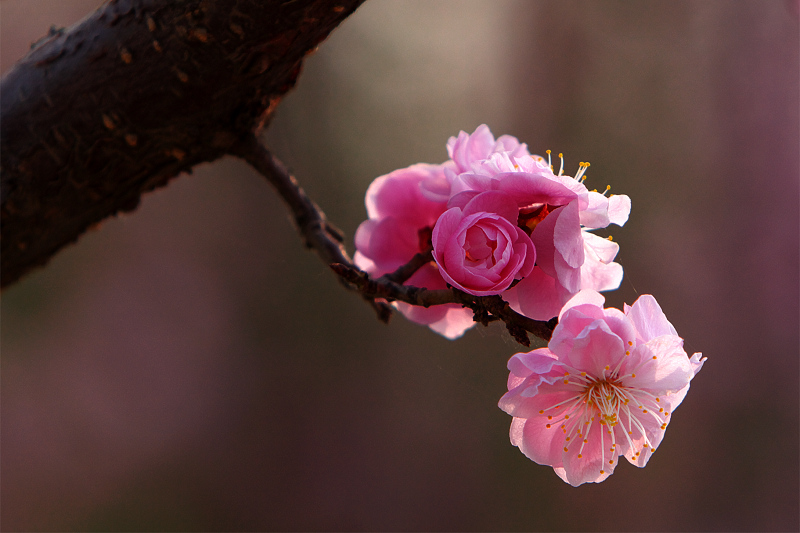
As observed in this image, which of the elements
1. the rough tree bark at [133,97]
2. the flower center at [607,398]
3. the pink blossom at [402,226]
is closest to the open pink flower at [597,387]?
the flower center at [607,398]

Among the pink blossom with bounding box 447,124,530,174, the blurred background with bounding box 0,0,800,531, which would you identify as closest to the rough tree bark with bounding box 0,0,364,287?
the pink blossom with bounding box 447,124,530,174

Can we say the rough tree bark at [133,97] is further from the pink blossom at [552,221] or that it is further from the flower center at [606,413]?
the flower center at [606,413]

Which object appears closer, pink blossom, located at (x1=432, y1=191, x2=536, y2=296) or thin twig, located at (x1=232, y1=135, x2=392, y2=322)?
pink blossom, located at (x1=432, y1=191, x2=536, y2=296)

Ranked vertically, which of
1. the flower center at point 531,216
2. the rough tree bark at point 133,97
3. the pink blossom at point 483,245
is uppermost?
the rough tree bark at point 133,97

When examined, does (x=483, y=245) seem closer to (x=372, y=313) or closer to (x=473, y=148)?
(x=473, y=148)

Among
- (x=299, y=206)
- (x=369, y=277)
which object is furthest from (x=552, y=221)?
(x=299, y=206)

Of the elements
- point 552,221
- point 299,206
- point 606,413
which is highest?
point 299,206

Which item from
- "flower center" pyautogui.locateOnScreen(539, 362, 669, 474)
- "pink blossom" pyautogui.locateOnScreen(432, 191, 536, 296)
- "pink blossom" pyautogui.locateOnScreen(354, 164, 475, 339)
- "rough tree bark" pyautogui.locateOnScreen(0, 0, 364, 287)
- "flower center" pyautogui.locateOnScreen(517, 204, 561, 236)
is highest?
"rough tree bark" pyautogui.locateOnScreen(0, 0, 364, 287)

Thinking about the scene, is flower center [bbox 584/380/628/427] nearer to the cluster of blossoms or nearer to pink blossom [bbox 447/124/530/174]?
the cluster of blossoms
